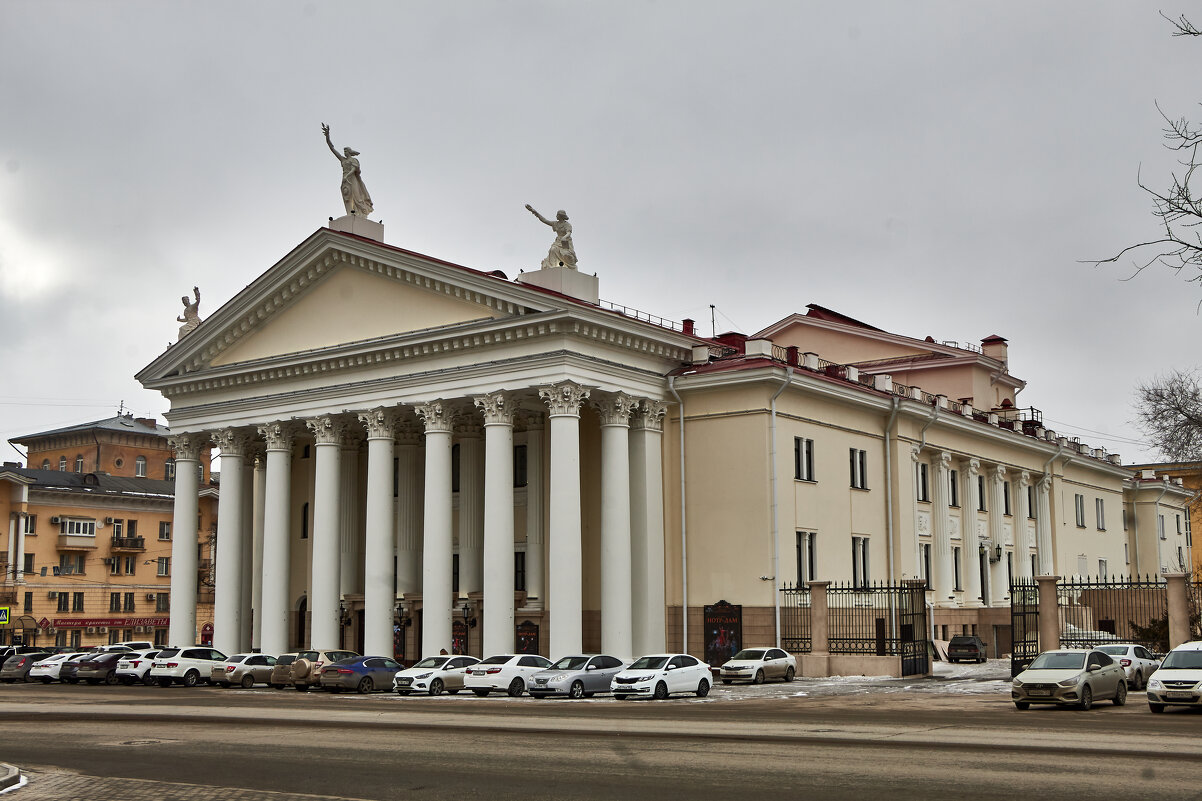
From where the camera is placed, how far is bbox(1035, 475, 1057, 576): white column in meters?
59.8

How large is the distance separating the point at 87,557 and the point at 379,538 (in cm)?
3810

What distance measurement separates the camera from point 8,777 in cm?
1445

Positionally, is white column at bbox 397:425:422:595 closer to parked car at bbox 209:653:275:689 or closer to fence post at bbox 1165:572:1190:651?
parked car at bbox 209:653:275:689

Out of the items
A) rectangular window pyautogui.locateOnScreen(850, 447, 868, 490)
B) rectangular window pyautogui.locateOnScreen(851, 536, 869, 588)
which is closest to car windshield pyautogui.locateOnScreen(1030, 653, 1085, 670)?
rectangular window pyautogui.locateOnScreen(851, 536, 869, 588)

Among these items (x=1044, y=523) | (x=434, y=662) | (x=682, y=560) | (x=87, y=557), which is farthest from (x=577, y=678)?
(x=87, y=557)

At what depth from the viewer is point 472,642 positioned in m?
44.2

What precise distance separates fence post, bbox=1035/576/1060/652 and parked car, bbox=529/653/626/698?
453 inches

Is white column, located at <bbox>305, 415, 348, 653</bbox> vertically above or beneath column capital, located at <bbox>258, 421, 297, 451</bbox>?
beneath

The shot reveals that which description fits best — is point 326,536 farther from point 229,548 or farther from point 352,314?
point 352,314

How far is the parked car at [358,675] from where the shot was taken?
117 ft

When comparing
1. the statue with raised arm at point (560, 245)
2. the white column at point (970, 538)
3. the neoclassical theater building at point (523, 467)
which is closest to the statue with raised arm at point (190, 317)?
the neoclassical theater building at point (523, 467)

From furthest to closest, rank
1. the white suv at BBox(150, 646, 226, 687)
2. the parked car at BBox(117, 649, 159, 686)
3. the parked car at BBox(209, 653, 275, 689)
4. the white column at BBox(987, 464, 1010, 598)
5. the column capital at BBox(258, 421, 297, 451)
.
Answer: the white column at BBox(987, 464, 1010, 598) → the column capital at BBox(258, 421, 297, 451) → the parked car at BBox(117, 649, 159, 686) → the white suv at BBox(150, 646, 226, 687) → the parked car at BBox(209, 653, 275, 689)

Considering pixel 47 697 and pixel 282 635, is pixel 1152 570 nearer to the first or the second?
pixel 282 635

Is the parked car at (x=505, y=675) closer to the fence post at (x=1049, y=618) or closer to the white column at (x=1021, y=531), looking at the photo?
the fence post at (x=1049, y=618)
